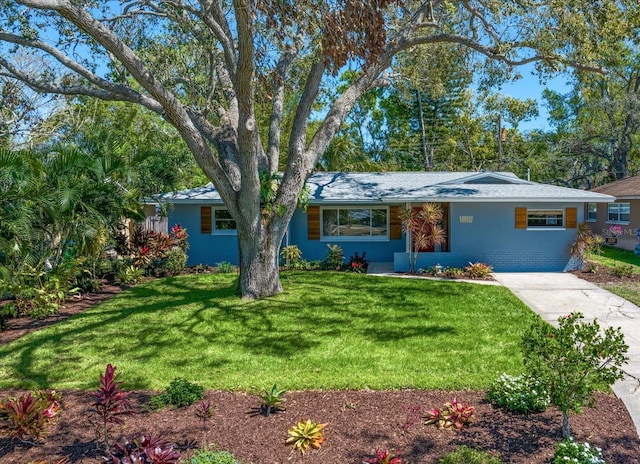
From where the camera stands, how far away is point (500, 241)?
14.7 meters

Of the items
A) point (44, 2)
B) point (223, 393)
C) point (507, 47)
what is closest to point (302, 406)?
point (223, 393)

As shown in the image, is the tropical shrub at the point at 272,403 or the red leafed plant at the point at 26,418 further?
the tropical shrub at the point at 272,403

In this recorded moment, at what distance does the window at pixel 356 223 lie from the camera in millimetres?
16281

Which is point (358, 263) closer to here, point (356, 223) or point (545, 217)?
point (356, 223)

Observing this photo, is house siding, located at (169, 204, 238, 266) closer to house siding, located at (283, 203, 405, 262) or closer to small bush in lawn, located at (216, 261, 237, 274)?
small bush in lawn, located at (216, 261, 237, 274)

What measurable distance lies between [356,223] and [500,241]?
16.0ft

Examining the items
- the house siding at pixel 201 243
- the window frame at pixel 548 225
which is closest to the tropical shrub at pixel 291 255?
the house siding at pixel 201 243

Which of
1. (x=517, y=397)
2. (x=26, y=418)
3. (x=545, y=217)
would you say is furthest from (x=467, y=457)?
(x=545, y=217)

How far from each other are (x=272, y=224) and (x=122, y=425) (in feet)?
20.1

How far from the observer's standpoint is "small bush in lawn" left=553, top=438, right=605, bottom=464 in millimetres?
3594

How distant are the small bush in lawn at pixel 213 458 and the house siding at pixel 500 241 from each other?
11.2 meters

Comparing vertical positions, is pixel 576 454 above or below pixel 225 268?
below

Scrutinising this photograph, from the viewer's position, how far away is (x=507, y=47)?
1086cm

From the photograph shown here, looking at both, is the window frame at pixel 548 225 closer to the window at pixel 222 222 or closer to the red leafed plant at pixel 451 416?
the window at pixel 222 222
